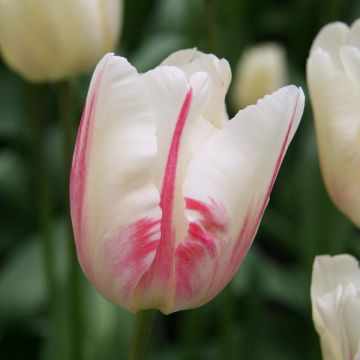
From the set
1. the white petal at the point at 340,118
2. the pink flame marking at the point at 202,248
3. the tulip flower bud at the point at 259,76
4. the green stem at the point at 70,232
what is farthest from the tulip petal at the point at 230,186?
the tulip flower bud at the point at 259,76

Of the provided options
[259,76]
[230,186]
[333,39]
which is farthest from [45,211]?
[259,76]

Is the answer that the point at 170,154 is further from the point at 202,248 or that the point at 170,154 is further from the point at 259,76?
the point at 259,76

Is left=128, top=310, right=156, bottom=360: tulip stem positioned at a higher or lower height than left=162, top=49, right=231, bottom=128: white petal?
lower

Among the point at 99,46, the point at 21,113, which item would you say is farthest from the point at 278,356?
the point at 99,46

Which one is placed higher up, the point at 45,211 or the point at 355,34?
the point at 355,34

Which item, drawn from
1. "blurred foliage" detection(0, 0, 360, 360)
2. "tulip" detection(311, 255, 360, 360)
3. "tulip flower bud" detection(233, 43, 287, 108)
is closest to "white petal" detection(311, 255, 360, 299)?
"tulip" detection(311, 255, 360, 360)

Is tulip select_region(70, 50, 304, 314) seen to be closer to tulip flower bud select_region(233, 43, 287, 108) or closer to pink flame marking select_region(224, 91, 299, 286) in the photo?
pink flame marking select_region(224, 91, 299, 286)

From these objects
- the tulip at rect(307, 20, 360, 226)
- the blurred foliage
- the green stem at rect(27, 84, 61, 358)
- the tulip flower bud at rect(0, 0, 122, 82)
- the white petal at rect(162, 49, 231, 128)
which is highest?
the white petal at rect(162, 49, 231, 128)
